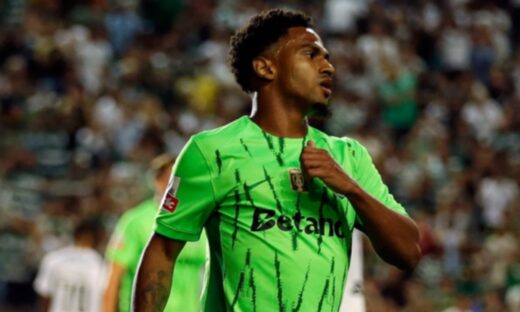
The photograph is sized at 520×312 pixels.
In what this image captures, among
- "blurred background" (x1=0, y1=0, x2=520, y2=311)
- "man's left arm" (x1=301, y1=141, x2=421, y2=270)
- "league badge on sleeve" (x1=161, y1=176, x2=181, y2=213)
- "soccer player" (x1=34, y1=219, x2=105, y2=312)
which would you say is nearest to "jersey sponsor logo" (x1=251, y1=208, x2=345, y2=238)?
"man's left arm" (x1=301, y1=141, x2=421, y2=270)

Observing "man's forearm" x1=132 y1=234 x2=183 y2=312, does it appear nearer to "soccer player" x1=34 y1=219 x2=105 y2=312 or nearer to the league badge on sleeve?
the league badge on sleeve

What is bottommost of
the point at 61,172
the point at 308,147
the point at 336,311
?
the point at 336,311

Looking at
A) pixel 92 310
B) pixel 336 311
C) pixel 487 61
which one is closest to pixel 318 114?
pixel 336 311

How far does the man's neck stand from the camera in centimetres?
467

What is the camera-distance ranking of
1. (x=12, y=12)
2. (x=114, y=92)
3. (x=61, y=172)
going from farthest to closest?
(x=12, y=12)
(x=114, y=92)
(x=61, y=172)

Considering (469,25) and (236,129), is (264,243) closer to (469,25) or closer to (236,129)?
(236,129)

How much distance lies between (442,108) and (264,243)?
12.9 meters

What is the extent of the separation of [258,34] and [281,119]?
31 centimetres

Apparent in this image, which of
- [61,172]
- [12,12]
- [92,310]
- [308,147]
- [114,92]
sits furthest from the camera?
[12,12]

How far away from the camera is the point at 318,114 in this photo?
4637mm

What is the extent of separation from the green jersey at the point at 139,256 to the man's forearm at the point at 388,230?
3.35 m

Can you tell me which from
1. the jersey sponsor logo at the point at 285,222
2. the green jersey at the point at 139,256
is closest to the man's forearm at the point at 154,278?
the jersey sponsor logo at the point at 285,222

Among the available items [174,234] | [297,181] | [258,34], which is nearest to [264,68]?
[258,34]

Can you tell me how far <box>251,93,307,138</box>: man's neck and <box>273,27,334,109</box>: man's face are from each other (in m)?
0.05
